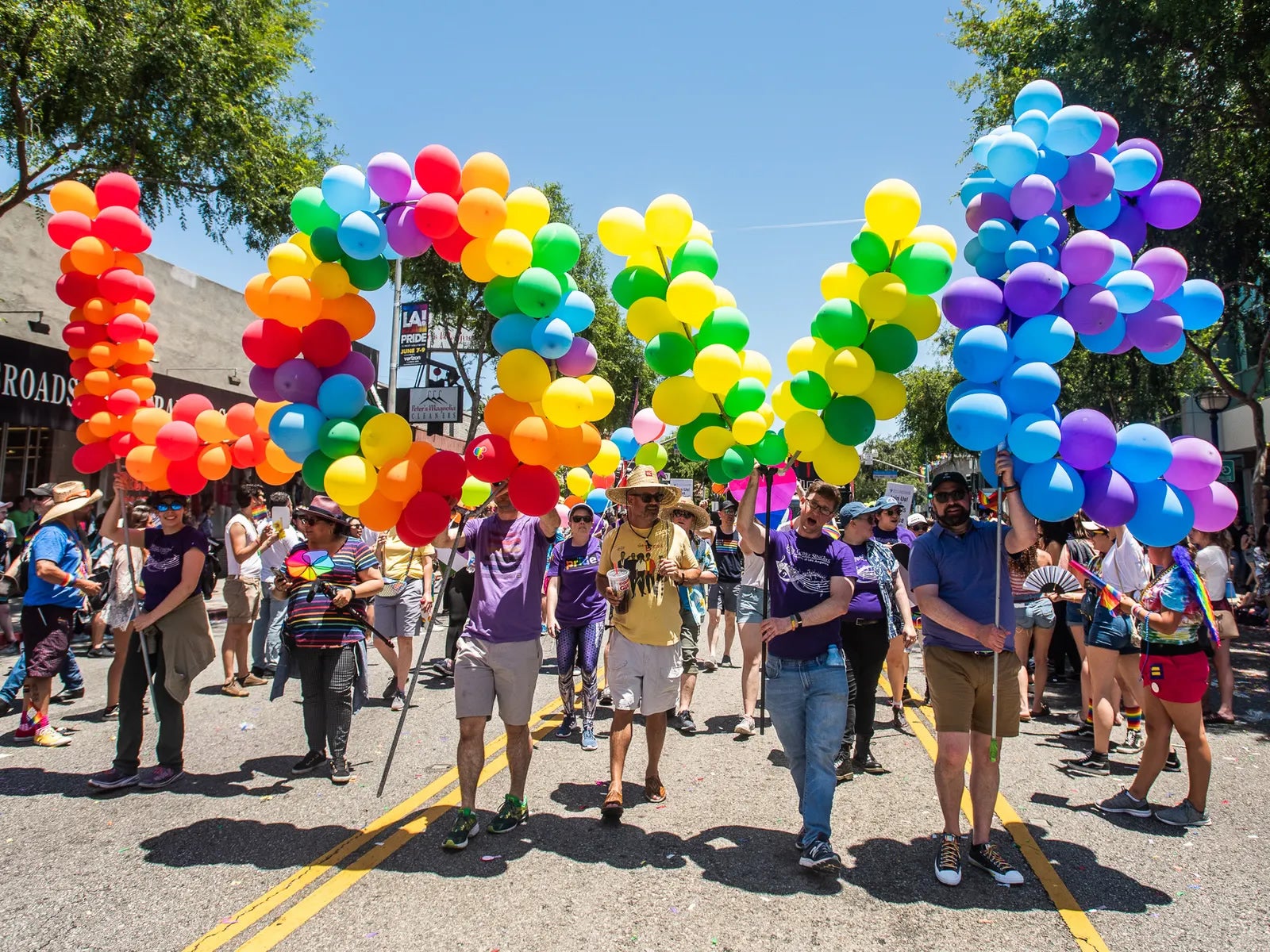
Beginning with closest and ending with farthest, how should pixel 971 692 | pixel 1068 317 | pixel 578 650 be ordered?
pixel 1068 317
pixel 971 692
pixel 578 650

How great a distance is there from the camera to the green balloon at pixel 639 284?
503 centimetres

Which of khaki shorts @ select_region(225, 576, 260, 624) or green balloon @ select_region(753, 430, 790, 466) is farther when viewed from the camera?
khaki shorts @ select_region(225, 576, 260, 624)

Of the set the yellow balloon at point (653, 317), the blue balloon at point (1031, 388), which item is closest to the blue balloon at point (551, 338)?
the yellow balloon at point (653, 317)

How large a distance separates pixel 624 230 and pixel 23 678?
257 inches

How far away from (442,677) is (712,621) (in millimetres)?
3378

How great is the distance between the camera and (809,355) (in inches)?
A: 188

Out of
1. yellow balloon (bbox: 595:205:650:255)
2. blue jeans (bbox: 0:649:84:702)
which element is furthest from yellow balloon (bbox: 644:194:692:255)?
blue jeans (bbox: 0:649:84:702)

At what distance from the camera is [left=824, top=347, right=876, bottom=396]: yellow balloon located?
14.5ft

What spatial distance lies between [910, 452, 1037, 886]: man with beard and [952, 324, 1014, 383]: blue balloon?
44 centimetres

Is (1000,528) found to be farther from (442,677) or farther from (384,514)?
(442,677)

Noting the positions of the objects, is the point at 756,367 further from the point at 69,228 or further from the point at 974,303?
the point at 69,228

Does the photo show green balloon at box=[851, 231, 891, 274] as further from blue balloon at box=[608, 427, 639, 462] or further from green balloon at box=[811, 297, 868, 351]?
blue balloon at box=[608, 427, 639, 462]

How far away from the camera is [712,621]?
1052 centimetres

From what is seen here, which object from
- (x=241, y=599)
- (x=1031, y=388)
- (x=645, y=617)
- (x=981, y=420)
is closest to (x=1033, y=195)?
(x=1031, y=388)
